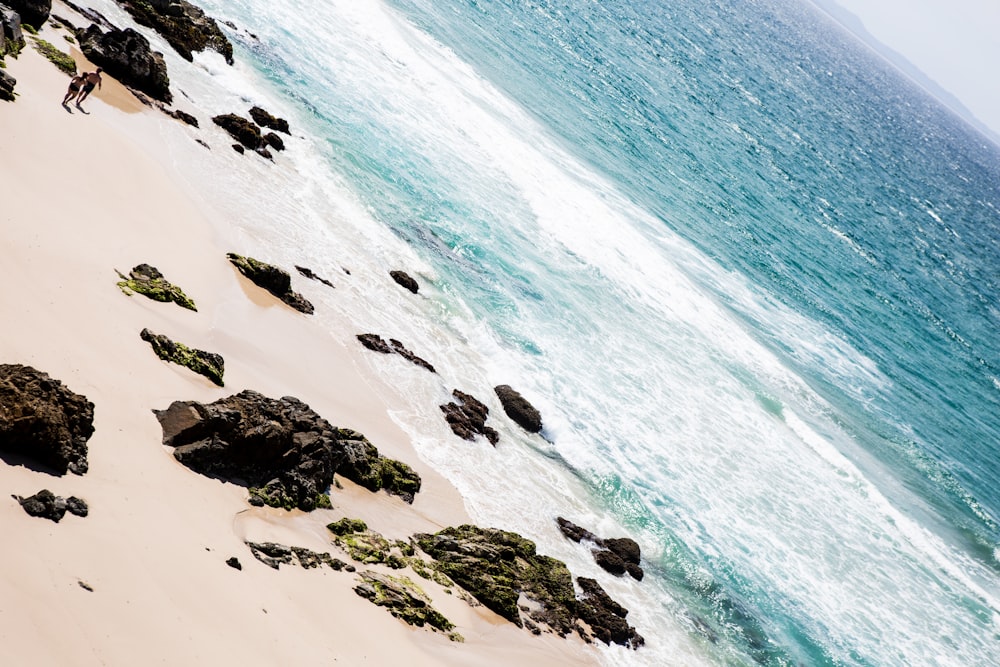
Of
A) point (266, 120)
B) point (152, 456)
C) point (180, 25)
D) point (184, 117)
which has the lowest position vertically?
point (184, 117)

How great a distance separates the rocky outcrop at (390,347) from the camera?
22.7 meters

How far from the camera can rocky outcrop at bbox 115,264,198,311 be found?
1616 cm

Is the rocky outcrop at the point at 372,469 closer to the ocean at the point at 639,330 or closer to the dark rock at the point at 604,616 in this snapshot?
the ocean at the point at 639,330

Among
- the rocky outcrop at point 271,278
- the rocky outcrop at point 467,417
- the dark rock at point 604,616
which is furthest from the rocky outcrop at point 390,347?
the dark rock at point 604,616

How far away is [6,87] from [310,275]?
921 centimetres

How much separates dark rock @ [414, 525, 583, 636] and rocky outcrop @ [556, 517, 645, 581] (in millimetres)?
2556

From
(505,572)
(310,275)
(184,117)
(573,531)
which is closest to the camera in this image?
(505,572)

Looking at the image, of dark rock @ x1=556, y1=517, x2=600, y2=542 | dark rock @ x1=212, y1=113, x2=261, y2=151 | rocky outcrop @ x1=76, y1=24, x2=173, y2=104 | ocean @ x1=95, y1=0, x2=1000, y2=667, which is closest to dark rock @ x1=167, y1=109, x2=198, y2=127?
rocky outcrop @ x1=76, y1=24, x2=173, y2=104

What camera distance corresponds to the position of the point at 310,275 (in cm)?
2405

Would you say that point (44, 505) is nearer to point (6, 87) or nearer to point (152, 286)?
point (152, 286)

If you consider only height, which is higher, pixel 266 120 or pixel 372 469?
pixel 266 120

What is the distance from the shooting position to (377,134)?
3841 centimetres

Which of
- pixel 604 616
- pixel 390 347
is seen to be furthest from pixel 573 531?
pixel 390 347

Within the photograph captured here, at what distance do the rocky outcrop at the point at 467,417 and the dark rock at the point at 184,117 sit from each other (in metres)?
14.3
